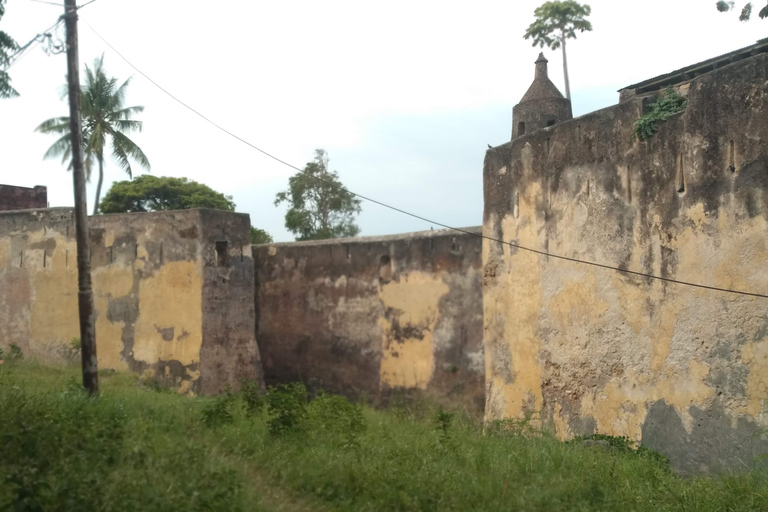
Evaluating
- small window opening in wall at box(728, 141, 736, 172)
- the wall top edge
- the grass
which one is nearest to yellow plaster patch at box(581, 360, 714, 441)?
the grass

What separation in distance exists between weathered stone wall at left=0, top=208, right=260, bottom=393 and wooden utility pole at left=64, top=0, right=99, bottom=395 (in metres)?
3.85

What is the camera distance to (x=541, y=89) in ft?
51.2

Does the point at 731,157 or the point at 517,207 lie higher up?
the point at 731,157

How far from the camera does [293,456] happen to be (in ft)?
23.6

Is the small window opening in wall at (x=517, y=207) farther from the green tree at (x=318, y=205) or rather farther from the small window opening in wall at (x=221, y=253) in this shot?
the green tree at (x=318, y=205)

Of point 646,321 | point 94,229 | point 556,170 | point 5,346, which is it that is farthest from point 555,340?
point 5,346

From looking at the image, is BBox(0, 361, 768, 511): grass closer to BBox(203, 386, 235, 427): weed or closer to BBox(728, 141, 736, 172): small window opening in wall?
BBox(203, 386, 235, 427): weed

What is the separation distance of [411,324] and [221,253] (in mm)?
3565

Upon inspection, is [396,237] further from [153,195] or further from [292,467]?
[153,195]

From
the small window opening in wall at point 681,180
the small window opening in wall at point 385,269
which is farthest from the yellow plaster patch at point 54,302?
the small window opening in wall at point 681,180

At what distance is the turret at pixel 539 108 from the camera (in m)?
15.3

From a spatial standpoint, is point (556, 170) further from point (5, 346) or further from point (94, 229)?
point (5, 346)

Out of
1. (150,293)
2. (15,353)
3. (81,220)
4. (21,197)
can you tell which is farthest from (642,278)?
(21,197)

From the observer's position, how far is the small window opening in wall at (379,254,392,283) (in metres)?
12.6
